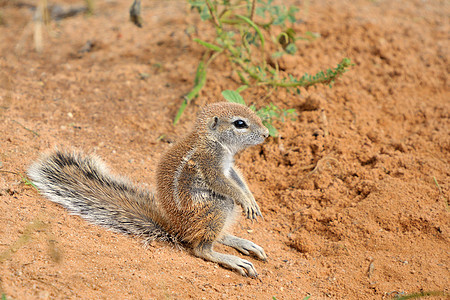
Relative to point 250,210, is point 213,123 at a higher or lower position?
higher

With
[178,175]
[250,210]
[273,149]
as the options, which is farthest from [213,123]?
[273,149]

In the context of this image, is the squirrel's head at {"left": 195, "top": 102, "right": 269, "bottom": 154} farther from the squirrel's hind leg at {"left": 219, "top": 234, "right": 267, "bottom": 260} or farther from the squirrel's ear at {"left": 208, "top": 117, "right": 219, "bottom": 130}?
the squirrel's hind leg at {"left": 219, "top": 234, "right": 267, "bottom": 260}

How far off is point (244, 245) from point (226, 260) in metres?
0.30

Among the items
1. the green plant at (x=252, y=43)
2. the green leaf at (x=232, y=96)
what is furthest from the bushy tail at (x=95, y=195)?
the green plant at (x=252, y=43)

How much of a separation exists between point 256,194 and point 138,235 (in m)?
1.44

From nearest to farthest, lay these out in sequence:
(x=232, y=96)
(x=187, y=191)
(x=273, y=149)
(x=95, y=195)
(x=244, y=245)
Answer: (x=187, y=191)
(x=95, y=195)
(x=244, y=245)
(x=232, y=96)
(x=273, y=149)

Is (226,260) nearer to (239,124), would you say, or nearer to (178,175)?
(178,175)

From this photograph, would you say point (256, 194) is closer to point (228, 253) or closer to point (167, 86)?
point (228, 253)

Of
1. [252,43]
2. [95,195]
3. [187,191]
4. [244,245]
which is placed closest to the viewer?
[187,191]

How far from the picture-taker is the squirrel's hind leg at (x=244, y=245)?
379cm

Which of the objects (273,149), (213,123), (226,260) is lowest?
(226,260)

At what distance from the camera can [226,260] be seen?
11.9 feet

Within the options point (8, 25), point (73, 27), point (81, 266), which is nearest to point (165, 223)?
point (81, 266)

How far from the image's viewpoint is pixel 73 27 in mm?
7504
